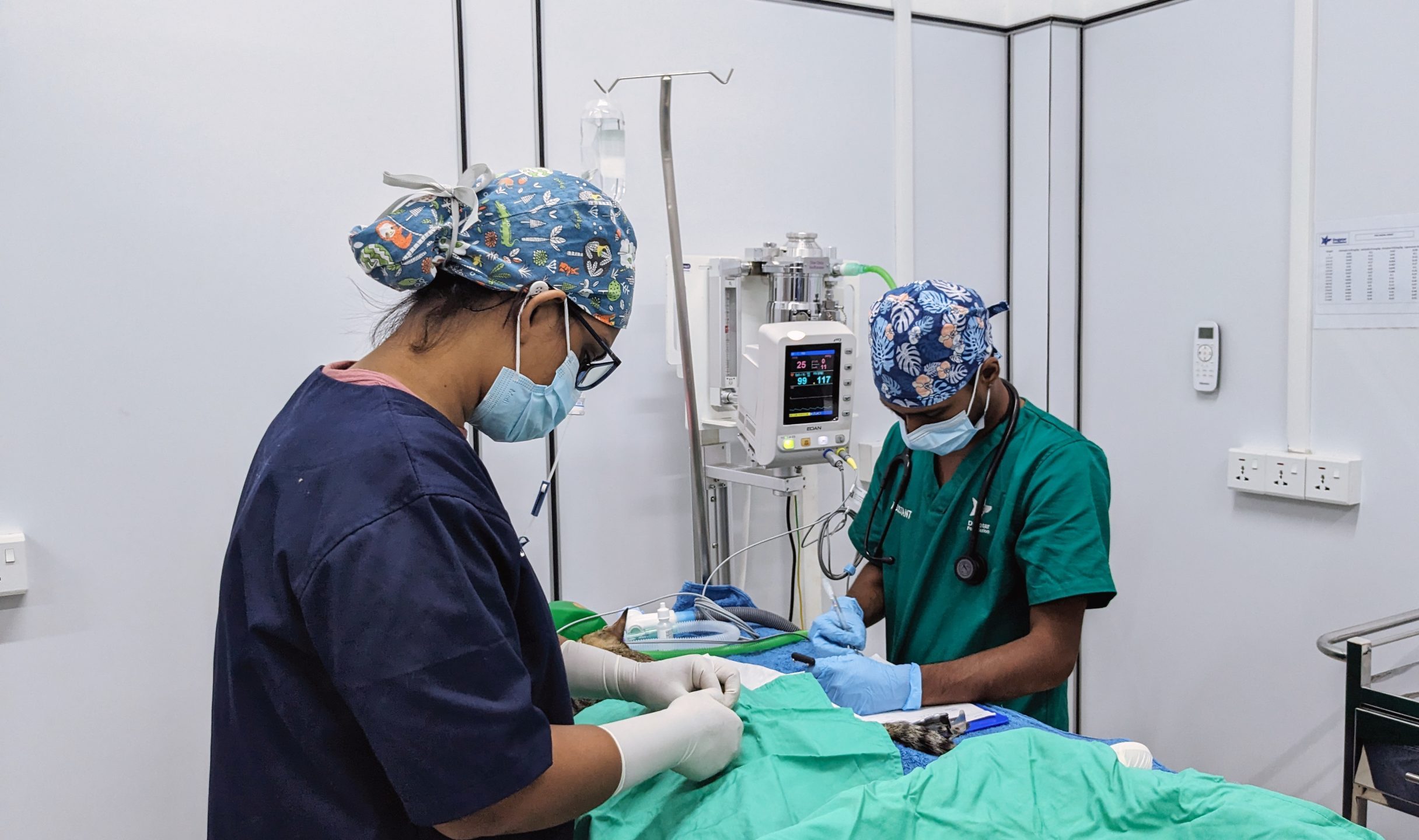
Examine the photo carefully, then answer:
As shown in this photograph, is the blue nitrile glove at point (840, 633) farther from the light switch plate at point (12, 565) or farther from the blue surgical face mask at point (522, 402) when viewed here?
the light switch plate at point (12, 565)

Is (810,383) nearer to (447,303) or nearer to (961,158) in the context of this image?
(447,303)

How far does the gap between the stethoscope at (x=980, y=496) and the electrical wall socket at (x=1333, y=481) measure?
1.01 m

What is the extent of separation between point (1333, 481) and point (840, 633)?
4.39 ft

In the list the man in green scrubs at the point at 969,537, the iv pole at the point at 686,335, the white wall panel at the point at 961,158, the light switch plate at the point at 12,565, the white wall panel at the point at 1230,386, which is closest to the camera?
the man in green scrubs at the point at 969,537

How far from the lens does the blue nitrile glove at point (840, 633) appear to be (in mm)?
1618

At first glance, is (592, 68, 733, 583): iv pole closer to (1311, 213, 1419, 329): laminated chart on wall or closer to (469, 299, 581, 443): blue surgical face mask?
(469, 299, 581, 443): blue surgical face mask

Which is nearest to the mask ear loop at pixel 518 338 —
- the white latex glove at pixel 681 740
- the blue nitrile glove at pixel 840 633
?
the white latex glove at pixel 681 740

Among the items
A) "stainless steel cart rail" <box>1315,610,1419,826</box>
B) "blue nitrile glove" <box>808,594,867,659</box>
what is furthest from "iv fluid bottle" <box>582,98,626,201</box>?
"stainless steel cart rail" <box>1315,610,1419,826</box>

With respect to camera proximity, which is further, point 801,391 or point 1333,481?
point 1333,481

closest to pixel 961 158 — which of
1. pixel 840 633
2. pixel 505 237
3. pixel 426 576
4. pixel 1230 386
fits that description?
pixel 1230 386

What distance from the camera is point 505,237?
103 centimetres

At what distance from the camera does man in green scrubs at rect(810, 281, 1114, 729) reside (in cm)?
149

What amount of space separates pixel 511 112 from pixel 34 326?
98cm

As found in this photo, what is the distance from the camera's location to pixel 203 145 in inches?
75.7
